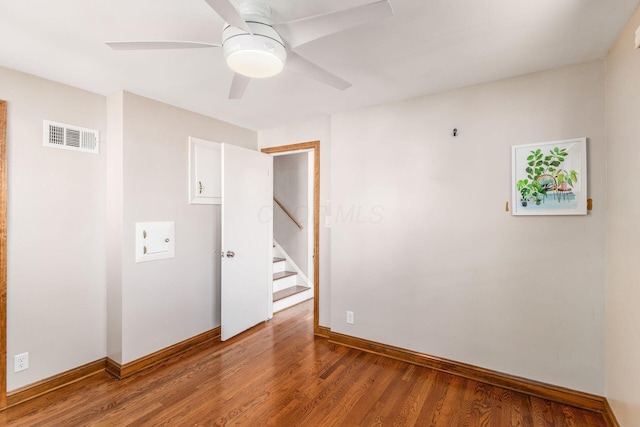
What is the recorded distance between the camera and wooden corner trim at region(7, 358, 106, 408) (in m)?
2.14

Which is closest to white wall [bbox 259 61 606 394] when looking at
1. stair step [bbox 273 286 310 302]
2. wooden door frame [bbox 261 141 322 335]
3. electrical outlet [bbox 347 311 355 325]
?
electrical outlet [bbox 347 311 355 325]

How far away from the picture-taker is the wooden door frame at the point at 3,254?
6.83 ft

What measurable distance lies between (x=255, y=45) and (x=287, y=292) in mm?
3644

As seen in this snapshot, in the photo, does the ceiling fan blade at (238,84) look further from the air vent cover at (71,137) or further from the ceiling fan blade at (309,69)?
the air vent cover at (71,137)

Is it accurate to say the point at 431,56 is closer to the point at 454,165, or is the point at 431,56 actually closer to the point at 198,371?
the point at 454,165

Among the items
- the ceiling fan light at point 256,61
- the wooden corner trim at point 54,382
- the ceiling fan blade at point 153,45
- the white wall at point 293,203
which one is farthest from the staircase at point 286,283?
the ceiling fan blade at point 153,45

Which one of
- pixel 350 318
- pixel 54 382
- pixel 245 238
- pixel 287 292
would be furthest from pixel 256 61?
pixel 287 292

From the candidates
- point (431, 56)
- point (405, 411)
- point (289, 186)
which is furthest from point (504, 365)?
point (289, 186)

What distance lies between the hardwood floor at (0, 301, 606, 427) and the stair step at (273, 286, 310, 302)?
4.44 feet

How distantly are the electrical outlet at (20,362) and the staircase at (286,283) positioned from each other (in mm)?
2393

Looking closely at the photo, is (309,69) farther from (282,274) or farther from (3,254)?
(282,274)

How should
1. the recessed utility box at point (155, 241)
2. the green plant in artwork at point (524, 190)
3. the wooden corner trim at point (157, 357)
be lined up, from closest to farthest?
the green plant in artwork at point (524, 190)
the wooden corner trim at point (157, 357)
the recessed utility box at point (155, 241)

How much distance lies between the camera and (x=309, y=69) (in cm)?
164

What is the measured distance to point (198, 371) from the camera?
8.48 feet
